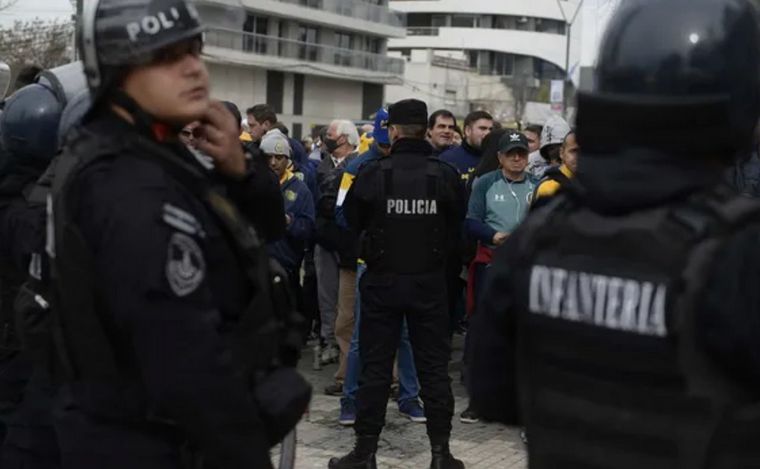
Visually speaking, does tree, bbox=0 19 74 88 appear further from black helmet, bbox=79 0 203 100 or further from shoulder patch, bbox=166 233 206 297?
shoulder patch, bbox=166 233 206 297

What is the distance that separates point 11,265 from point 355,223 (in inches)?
104

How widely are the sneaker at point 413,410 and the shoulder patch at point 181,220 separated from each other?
487 cm

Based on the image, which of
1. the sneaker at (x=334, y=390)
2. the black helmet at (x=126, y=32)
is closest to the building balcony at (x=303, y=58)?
the sneaker at (x=334, y=390)

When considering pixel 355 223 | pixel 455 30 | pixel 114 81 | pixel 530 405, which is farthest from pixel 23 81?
pixel 455 30

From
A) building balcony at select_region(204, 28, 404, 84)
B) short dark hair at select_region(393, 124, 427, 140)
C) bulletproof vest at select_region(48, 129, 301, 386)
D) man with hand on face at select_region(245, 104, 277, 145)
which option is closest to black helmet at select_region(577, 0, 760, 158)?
bulletproof vest at select_region(48, 129, 301, 386)

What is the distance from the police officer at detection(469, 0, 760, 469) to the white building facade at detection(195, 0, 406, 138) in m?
44.8

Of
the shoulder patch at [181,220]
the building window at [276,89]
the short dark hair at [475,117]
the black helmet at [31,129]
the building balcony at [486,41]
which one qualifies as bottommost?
the shoulder patch at [181,220]

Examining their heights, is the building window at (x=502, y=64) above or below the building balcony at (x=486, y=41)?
below

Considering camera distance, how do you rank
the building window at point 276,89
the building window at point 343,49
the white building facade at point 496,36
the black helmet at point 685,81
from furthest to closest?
1. the white building facade at point 496,36
2. the building window at point 343,49
3. the building window at point 276,89
4. the black helmet at point 685,81

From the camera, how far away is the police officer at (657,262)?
2133 mm

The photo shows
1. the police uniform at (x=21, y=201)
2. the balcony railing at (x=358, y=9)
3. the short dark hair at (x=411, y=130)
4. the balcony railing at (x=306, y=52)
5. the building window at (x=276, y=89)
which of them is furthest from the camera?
the balcony railing at (x=358, y=9)

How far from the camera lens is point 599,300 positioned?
7.48ft

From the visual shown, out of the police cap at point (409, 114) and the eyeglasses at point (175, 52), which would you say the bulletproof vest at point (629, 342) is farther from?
the police cap at point (409, 114)

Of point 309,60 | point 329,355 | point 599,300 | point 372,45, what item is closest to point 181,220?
point 599,300
